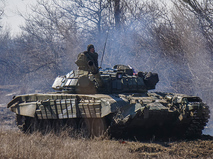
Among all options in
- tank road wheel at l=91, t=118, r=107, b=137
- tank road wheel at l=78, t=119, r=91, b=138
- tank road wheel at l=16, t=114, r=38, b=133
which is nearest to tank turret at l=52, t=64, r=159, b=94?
tank road wheel at l=78, t=119, r=91, b=138

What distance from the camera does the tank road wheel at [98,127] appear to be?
9461mm

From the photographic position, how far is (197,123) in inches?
385

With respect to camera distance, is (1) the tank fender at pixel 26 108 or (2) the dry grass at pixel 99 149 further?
(1) the tank fender at pixel 26 108

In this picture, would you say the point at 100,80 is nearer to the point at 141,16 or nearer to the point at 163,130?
the point at 163,130

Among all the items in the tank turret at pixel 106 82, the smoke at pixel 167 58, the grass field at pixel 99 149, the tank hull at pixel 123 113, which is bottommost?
the grass field at pixel 99 149

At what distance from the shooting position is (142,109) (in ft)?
29.0

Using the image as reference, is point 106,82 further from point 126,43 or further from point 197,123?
point 126,43

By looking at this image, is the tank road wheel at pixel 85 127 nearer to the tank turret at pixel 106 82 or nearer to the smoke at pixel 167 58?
the tank turret at pixel 106 82

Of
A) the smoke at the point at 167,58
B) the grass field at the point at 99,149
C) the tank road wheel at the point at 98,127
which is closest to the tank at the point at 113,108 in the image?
the tank road wheel at the point at 98,127

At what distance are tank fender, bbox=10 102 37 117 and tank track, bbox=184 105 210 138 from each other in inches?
179

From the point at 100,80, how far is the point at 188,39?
741cm

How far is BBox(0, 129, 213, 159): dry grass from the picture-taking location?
6.52 metres

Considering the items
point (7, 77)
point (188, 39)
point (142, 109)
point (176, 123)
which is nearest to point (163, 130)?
point (176, 123)

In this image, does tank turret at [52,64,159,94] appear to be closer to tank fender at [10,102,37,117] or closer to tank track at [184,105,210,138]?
tank fender at [10,102,37,117]
